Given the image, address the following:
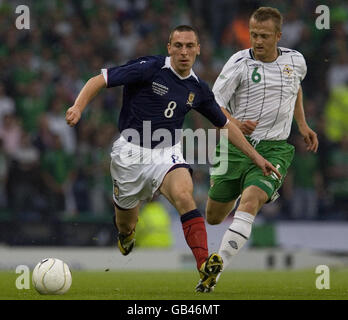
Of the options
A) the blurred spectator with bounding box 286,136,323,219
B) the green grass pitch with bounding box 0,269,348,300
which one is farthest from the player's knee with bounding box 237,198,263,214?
the blurred spectator with bounding box 286,136,323,219

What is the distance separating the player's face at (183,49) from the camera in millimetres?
8461

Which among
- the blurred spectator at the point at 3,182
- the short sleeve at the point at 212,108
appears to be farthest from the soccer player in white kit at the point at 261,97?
the blurred spectator at the point at 3,182

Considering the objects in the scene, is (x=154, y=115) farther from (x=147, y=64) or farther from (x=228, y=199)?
(x=228, y=199)

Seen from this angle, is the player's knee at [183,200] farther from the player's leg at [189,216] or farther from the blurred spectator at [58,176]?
the blurred spectator at [58,176]

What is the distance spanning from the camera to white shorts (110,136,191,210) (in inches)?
341

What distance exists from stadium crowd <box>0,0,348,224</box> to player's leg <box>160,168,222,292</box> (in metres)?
6.95

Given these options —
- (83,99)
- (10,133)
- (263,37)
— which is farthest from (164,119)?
(10,133)

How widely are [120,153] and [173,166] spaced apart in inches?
26.0

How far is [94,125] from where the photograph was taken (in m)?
16.7

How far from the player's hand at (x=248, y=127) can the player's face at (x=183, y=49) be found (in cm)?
89

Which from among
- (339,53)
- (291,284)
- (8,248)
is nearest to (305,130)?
(291,284)

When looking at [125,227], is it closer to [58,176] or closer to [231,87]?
[231,87]

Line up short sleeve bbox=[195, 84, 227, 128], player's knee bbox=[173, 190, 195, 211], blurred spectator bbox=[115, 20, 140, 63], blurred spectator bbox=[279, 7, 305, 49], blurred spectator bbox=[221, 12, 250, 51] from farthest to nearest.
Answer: blurred spectator bbox=[115, 20, 140, 63], blurred spectator bbox=[221, 12, 250, 51], blurred spectator bbox=[279, 7, 305, 49], short sleeve bbox=[195, 84, 227, 128], player's knee bbox=[173, 190, 195, 211]

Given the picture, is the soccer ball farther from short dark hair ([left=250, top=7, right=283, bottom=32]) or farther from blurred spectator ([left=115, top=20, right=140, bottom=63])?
blurred spectator ([left=115, top=20, right=140, bottom=63])
